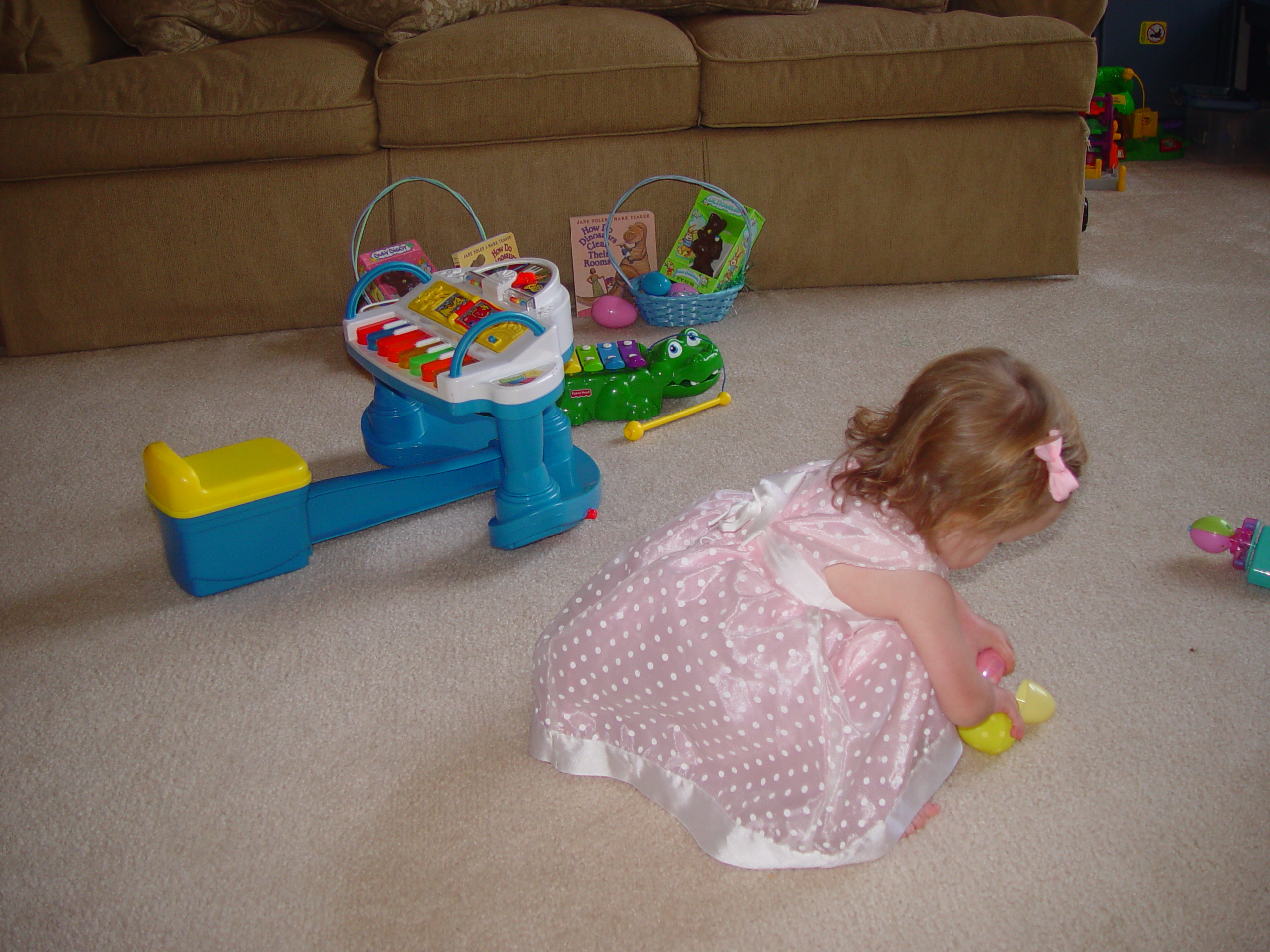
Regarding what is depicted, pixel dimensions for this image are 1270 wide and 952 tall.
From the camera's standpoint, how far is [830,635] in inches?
37.3

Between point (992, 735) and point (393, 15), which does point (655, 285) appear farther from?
point (992, 735)

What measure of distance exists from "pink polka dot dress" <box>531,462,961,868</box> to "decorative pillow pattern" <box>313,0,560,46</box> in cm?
144

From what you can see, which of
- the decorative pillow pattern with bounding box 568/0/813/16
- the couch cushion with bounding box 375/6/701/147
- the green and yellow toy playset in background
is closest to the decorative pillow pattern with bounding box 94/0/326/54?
the couch cushion with bounding box 375/6/701/147

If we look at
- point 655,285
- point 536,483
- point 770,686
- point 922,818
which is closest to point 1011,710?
point 922,818

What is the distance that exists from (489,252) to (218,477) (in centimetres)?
83

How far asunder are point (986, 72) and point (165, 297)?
65.2 inches

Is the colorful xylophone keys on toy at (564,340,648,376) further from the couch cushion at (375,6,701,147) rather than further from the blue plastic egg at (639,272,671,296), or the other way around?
the couch cushion at (375,6,701,147)

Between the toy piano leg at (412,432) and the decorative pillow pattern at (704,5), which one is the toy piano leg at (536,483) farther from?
the decorative pillow pattern at (704,5)

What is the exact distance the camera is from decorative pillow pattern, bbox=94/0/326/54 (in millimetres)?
1962

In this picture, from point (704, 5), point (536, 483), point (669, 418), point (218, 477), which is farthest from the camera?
point (704, 5)

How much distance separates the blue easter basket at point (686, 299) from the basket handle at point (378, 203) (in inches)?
10.6

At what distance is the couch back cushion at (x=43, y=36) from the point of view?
1.88m

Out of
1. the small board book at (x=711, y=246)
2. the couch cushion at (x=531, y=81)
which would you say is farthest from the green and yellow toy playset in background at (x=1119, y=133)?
the couch cushion at (x=531, y=81)

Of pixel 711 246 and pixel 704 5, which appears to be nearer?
pixel 711 246
